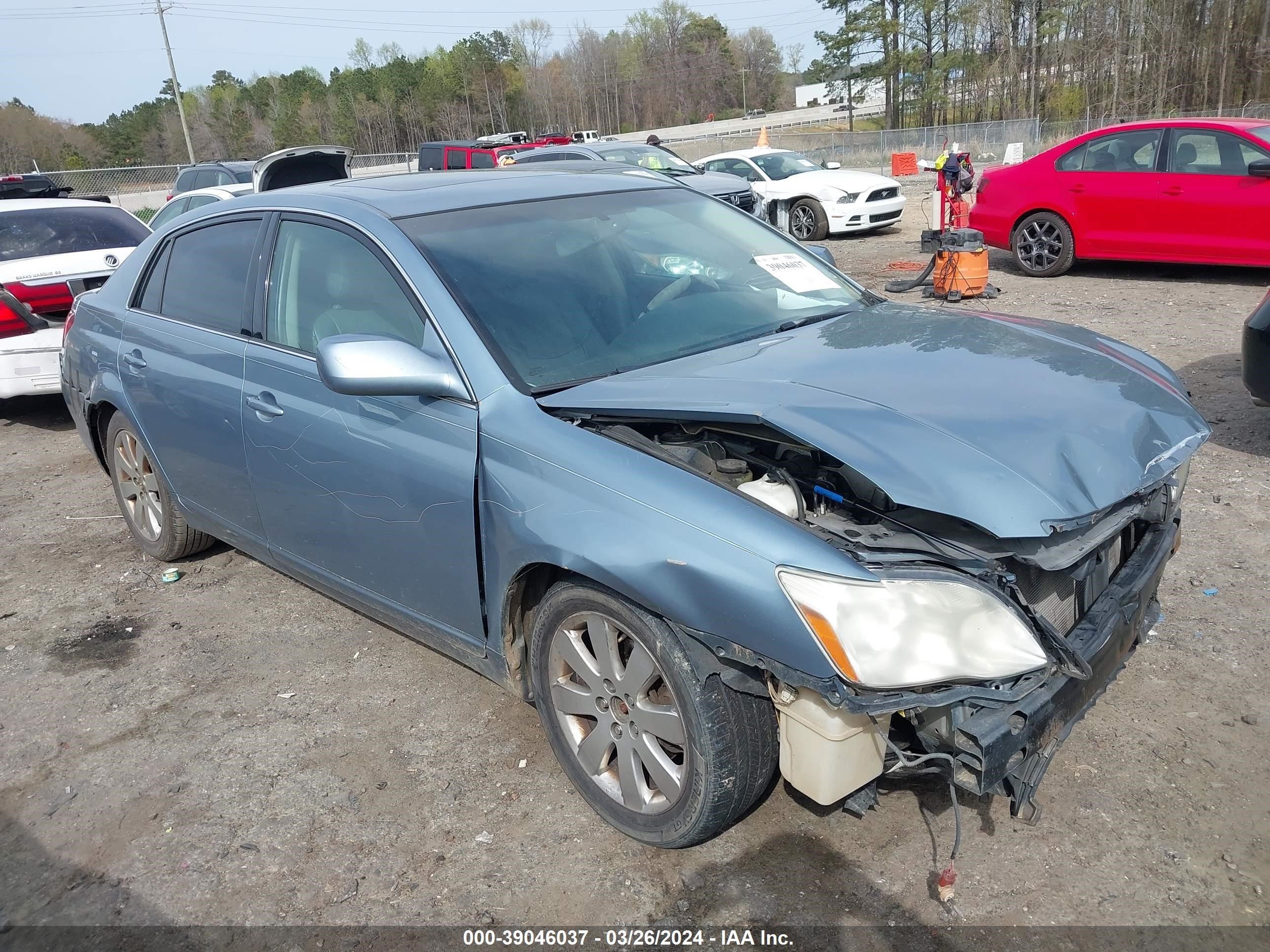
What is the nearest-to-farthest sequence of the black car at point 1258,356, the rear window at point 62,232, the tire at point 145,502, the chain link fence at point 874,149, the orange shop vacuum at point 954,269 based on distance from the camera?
the tire at point 145,502
the black car at point 1258,356
the rear window at point 62,232
the orange shop vacuum at point 954,269
the chain link fence at point 874,149

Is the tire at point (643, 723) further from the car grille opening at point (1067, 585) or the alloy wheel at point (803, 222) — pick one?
the alloy wheel at point (803, 222)

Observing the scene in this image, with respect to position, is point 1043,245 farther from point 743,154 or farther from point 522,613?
point 522,613

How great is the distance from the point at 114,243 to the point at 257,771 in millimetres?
6896

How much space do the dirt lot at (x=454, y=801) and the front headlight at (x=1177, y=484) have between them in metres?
0.66

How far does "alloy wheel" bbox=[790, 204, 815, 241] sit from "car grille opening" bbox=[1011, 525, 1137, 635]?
515 inches

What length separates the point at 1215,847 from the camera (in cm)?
257

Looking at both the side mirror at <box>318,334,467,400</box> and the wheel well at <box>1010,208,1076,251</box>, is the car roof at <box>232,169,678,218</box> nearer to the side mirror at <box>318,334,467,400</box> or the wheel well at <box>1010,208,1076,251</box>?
the side mirror at <box>318,334,467,400</box>

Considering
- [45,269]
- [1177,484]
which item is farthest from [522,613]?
[45,269]

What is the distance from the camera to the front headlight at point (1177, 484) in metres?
3.00

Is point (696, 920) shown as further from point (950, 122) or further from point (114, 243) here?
point (950, 122)

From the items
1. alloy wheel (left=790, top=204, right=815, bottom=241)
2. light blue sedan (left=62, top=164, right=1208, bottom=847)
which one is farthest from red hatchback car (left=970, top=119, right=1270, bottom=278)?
light blue sedan (left=62, top=164, right=1208, bottom=847)

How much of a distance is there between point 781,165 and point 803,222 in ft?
4.66

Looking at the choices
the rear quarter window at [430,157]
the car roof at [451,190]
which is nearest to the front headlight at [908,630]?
the car roof at [451,190]

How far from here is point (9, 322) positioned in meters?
7.39
